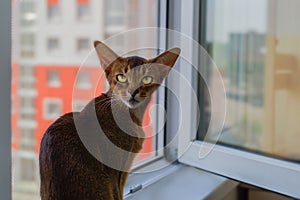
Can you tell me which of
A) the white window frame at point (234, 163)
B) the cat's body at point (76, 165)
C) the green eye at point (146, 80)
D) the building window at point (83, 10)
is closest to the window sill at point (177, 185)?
the white window frame at point (234, 163)

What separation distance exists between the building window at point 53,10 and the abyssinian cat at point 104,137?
17 centimetres

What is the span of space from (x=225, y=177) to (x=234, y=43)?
1.35ft

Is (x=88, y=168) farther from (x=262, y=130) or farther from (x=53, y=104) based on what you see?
(x=262, y=130)

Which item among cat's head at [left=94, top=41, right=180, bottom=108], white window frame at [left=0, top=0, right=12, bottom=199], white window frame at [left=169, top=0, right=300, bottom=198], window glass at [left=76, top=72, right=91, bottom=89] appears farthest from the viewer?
white window frame at [left=169, top=0, right=300, bottom=198]

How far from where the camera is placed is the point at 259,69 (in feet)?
3.66

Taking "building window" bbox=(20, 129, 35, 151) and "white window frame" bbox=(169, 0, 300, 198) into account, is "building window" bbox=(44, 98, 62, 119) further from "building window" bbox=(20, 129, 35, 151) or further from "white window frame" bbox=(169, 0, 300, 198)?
"white window frame" bbox=(169, 0, 300, 198)

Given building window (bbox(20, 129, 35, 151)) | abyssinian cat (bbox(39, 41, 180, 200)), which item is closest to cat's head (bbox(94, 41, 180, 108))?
abyssinian cat (bbox(39, 41, 180, 200))

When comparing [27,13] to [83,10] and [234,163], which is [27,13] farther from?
[234,163]

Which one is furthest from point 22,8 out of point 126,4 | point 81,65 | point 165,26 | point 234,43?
point 234,43

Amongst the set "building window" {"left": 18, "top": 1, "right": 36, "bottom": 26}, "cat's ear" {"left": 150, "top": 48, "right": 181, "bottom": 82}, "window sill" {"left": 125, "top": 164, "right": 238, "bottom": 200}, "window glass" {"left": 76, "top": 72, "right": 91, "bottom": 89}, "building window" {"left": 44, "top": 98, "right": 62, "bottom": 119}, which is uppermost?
"building window" {"left": 18, "top": 1, "right": 36, "bottom": 26}

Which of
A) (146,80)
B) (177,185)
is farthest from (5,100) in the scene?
(177,185)

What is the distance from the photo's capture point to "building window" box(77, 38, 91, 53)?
97 cm

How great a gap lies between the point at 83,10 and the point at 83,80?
184 millimetres

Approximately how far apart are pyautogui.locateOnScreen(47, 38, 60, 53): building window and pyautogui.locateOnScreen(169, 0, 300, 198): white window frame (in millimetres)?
419
